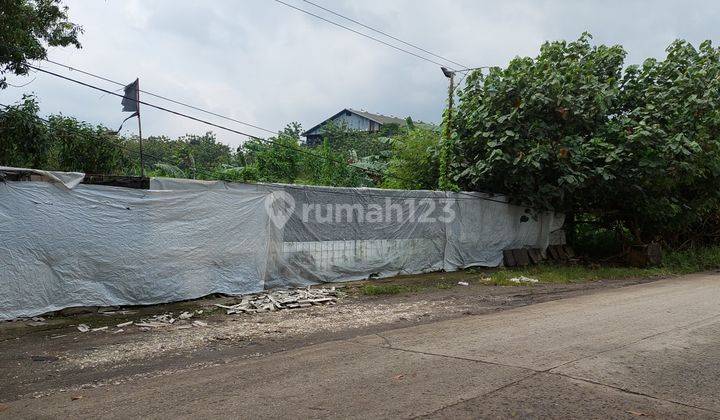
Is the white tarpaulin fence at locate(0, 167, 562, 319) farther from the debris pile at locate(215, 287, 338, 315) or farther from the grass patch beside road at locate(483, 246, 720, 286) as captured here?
the grass patch beside road at locate(483, 246, 720, 286)

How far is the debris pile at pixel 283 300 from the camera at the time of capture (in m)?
9.10

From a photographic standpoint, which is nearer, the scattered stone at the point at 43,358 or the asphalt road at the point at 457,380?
the asphalt road at the point at 457,380

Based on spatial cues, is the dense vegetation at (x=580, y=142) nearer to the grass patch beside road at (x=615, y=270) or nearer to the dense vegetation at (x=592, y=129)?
the dense vegetation at (x=592, y=129)

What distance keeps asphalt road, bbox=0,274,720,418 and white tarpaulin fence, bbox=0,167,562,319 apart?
136 inches

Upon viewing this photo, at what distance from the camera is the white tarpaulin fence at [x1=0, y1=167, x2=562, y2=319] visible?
305 inches

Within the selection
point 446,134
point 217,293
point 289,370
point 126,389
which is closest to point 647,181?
point 446,134

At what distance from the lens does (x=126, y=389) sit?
509 centimetres

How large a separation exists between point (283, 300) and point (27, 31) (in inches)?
318

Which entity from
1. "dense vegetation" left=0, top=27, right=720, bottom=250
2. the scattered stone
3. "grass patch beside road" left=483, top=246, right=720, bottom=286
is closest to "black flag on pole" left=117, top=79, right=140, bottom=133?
"dense vegetation" left=0, top=27, right=720, bottom=250

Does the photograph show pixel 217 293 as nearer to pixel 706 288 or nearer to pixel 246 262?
pixel 246 262

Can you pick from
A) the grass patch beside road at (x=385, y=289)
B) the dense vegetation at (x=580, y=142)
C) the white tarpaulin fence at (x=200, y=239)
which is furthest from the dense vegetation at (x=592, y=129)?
the grass patch beside road at (x=385, y=289)

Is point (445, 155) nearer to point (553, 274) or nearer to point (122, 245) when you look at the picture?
point (553, 274)

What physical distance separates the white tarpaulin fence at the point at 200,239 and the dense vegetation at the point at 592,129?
2.10 metres


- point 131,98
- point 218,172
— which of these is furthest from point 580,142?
point 218,172
